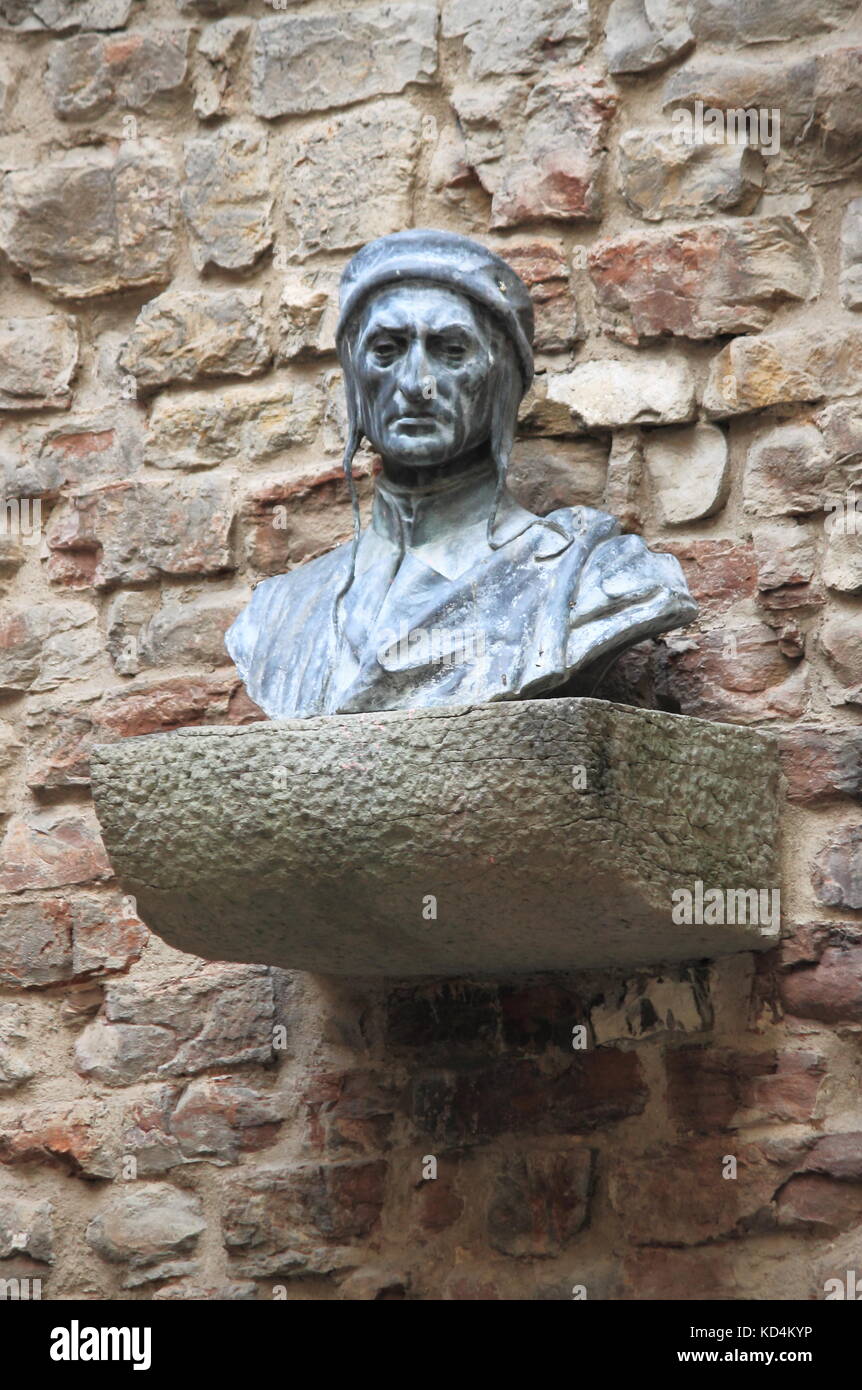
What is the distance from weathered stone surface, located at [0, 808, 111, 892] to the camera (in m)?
3.52

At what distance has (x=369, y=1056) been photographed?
3.27 metres

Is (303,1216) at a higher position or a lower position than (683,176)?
lower

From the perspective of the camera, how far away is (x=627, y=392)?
11.1ft

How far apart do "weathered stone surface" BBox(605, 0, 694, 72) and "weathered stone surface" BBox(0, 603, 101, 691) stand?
1327 mm

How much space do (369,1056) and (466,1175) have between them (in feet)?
0.81

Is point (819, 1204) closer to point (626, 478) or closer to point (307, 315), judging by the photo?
point (626, 478)

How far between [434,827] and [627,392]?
1110 mm

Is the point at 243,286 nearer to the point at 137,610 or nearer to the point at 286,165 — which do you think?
the point at 286,165

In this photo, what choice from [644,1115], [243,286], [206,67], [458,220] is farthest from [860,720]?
[206,67]

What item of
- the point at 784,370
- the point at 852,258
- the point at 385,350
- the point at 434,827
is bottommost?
the point at 434,827

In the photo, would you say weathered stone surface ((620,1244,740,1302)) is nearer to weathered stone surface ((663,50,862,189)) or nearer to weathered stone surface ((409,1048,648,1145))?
weathered stone surface ((409,1048,648,1145))

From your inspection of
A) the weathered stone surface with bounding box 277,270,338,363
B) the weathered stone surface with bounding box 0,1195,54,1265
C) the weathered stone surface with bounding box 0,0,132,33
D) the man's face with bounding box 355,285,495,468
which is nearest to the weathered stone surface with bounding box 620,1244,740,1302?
the weathered stone surface with bounding box 0,1195,54,1265

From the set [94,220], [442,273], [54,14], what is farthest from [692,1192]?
[54,14]

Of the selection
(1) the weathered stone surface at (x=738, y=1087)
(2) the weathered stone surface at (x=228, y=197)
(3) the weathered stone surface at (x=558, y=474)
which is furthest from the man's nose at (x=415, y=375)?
(1) the weathered stone surface at (x=738, y=1087)
